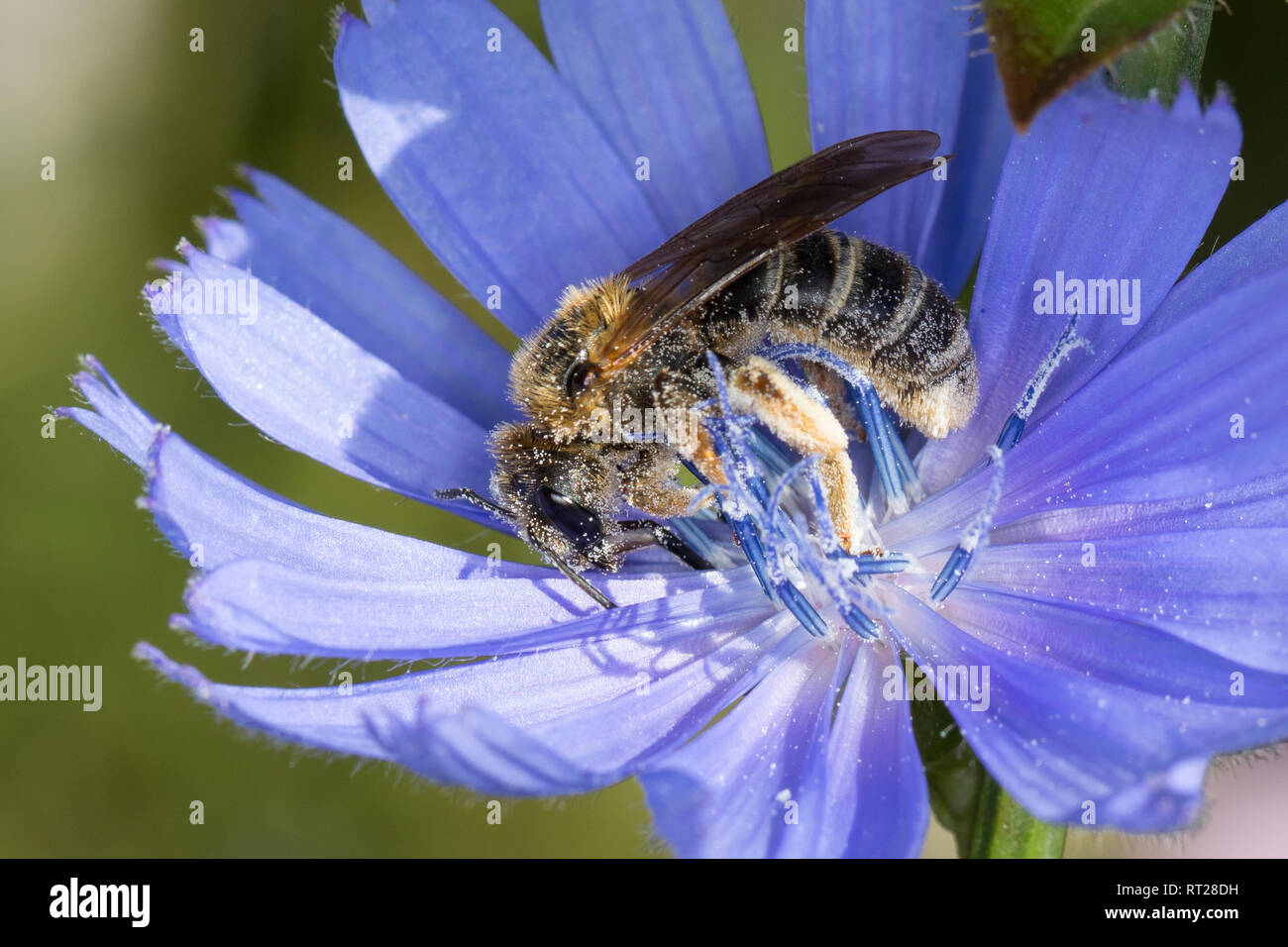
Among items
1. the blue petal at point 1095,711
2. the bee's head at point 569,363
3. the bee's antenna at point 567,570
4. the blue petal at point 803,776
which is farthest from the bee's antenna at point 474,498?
the blue petal at point 1095,711

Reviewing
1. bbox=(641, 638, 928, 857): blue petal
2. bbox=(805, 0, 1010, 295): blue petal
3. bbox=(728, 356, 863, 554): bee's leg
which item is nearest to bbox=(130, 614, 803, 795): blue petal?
bbox=(641, 638, 928, 857): blue petal

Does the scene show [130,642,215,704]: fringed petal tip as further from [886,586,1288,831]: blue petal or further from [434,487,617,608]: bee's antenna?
[886,586,1288,831]: blue petal

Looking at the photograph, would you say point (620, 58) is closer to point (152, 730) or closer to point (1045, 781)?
point (1045, 781)

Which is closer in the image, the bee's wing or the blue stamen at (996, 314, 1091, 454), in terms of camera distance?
the bee's wing

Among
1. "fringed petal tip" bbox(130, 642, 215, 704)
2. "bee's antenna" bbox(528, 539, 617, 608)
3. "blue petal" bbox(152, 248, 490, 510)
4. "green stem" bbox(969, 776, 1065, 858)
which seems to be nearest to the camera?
"fringed petal tip" bbox(130, 642, 215, 704)

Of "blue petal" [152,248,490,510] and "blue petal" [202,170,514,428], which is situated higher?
"blue petal" [202,170,514,428]

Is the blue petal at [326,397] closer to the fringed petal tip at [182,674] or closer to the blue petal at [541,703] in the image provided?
the blue petal at [541,703]

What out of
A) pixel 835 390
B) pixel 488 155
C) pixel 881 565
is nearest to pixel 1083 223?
pixel 835 390
